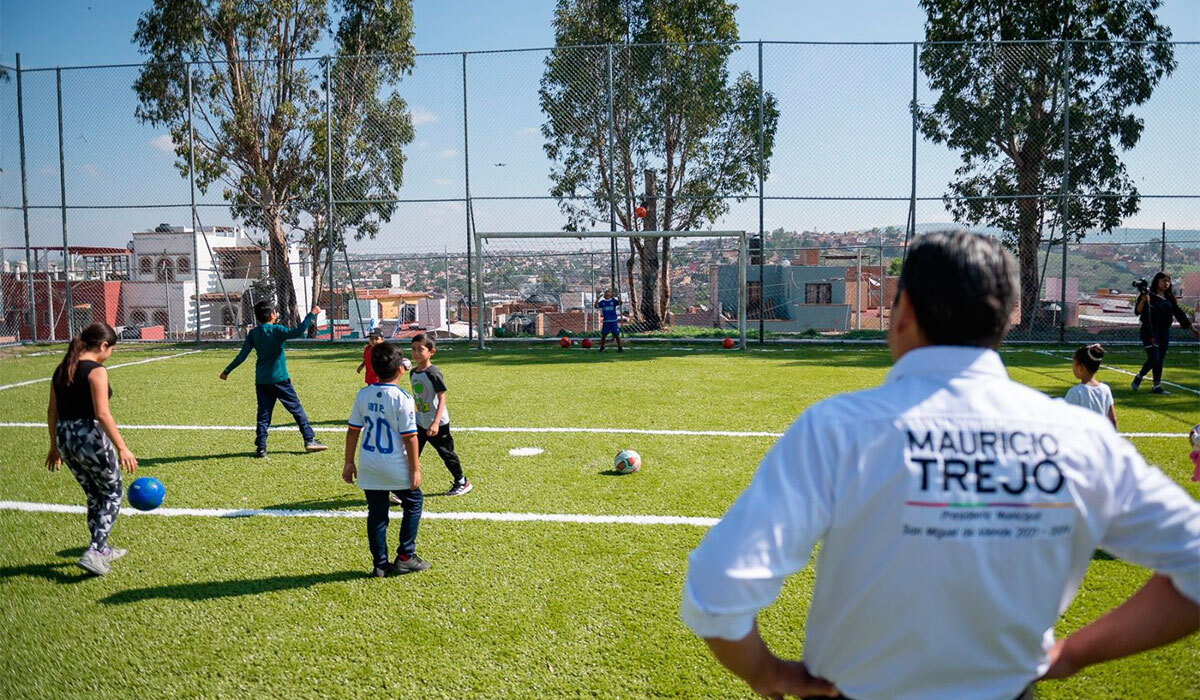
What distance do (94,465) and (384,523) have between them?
2.08 metres

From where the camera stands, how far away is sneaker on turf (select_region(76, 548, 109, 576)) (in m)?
5.57

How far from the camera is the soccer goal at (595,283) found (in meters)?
22.6

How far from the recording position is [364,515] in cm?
695

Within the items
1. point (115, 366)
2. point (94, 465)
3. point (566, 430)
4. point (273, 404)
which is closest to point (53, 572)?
point (94, 465)

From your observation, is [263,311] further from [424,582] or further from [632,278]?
[632,278]

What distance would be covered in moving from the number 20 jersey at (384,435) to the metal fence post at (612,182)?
16674 millimetres

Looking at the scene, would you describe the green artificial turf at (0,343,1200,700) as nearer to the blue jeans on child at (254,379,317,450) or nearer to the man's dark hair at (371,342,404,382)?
the blue jeans on child at (254,379,317,450)

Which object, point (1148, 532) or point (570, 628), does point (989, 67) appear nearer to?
point (570, 628)

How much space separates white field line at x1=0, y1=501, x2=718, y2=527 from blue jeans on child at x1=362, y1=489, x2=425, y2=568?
1.09m

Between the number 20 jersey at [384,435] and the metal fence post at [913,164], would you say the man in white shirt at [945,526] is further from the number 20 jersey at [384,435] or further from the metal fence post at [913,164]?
the metal fence post at [913,164]

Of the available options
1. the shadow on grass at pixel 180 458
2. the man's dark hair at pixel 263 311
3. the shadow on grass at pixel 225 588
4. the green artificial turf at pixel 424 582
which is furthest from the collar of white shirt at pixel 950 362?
the shadow on grass at pixel 180 458

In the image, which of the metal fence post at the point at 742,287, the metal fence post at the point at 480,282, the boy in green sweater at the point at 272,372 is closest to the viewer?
the boy in green sweater at the point at 272,372

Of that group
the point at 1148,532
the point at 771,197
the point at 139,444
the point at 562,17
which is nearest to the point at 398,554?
the point at 1148,532

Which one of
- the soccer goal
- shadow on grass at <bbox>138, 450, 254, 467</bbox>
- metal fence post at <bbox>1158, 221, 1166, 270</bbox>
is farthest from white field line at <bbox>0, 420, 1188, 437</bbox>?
metal fence post at <bbox>1158, 221, 1166, 270</bbox>
